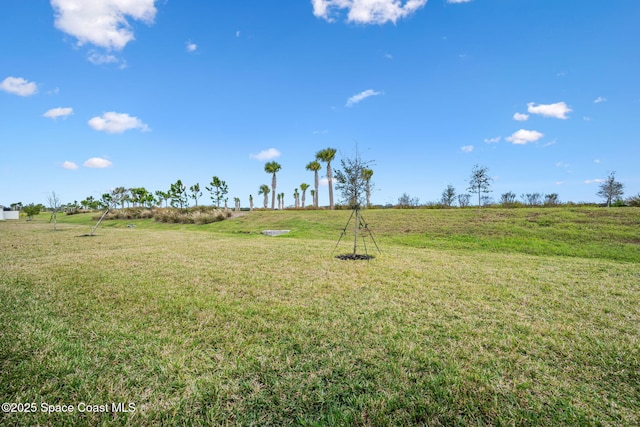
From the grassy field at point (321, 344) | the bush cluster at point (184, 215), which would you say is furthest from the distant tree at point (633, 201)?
the bush cluster at point (184, 215)

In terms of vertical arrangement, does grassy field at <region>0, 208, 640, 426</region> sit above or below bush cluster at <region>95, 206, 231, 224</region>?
below

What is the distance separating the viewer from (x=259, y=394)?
2586 mm

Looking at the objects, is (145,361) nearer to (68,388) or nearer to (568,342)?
(68,388)

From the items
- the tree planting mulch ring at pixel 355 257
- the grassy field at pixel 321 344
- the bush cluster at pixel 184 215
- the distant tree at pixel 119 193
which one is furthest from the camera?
the bush cluster at pixel 184 215

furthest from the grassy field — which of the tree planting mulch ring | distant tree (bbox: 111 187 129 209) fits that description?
distant tree (bbox: 111 187 129 209)

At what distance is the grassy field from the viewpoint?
2422mm

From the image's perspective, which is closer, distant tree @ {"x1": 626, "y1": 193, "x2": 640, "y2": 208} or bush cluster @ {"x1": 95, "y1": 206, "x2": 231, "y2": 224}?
distant tree @ {"x1": 626, "y1": 193, "x2": 640, "y2": 208}

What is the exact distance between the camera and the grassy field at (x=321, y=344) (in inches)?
95.3

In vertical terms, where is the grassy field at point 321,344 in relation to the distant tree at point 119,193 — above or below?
below

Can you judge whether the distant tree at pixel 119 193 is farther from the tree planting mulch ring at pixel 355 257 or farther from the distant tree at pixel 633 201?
the distant tree at pixel 633 201

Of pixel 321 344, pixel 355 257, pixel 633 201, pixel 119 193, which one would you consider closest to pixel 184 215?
pixel 119 193

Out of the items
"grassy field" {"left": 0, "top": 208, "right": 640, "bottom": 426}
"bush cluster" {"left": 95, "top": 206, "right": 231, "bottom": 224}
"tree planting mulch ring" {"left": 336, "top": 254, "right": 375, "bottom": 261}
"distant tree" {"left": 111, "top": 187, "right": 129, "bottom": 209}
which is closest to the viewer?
"grassy field" {"left": 0, "top": 208, "right": 640, "bottom": 426}

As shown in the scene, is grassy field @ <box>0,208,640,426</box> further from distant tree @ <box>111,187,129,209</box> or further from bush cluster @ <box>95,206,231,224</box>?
bush cluster @ <box>95,206,231,224</box>

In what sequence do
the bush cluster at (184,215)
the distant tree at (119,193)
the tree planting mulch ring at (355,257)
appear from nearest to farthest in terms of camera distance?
the tree planting mulch ring at (355,257) → the distant tree at (119,193) → the bush cluster at (184,215)
